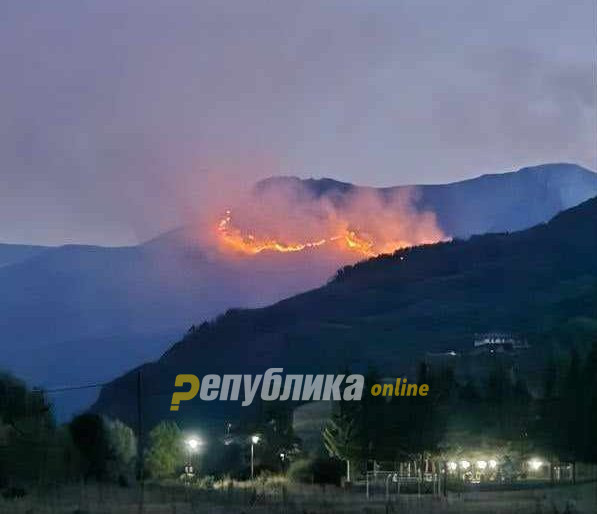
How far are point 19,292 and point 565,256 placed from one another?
2437 inches

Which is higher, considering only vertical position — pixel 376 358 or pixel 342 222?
pixel 342 222

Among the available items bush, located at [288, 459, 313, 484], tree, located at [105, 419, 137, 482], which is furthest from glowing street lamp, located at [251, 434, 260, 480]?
tree, located at [105, 419, 137, 482]

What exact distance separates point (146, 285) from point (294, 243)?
1990 centimetres

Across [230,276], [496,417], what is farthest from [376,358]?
[496,417]

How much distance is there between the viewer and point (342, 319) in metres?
104

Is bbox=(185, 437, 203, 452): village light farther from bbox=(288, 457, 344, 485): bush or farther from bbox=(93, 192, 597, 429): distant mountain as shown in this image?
bbox=(93, 192, 597, 429): distant mountain

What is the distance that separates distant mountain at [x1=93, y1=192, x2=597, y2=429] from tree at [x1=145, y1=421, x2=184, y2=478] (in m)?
32.7

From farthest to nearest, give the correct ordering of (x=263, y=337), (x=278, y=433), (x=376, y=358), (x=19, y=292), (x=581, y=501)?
(x=19, y=292)
(x=263, y=337)
(x=376, y=358)
(x=278, y=433)
(x=581, y=501)

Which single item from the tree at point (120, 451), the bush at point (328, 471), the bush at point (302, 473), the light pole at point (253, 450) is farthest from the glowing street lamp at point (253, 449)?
the tree at point (120, 451)

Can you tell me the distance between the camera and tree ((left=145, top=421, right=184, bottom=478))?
37531mm

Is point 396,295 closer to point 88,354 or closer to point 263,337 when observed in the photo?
point 263,337

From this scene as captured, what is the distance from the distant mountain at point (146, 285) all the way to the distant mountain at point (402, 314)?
584cm

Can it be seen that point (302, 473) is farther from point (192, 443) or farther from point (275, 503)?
point (275, 503)

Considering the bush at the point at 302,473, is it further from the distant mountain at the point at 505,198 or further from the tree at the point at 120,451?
the distant mountain at the point at 505,198
